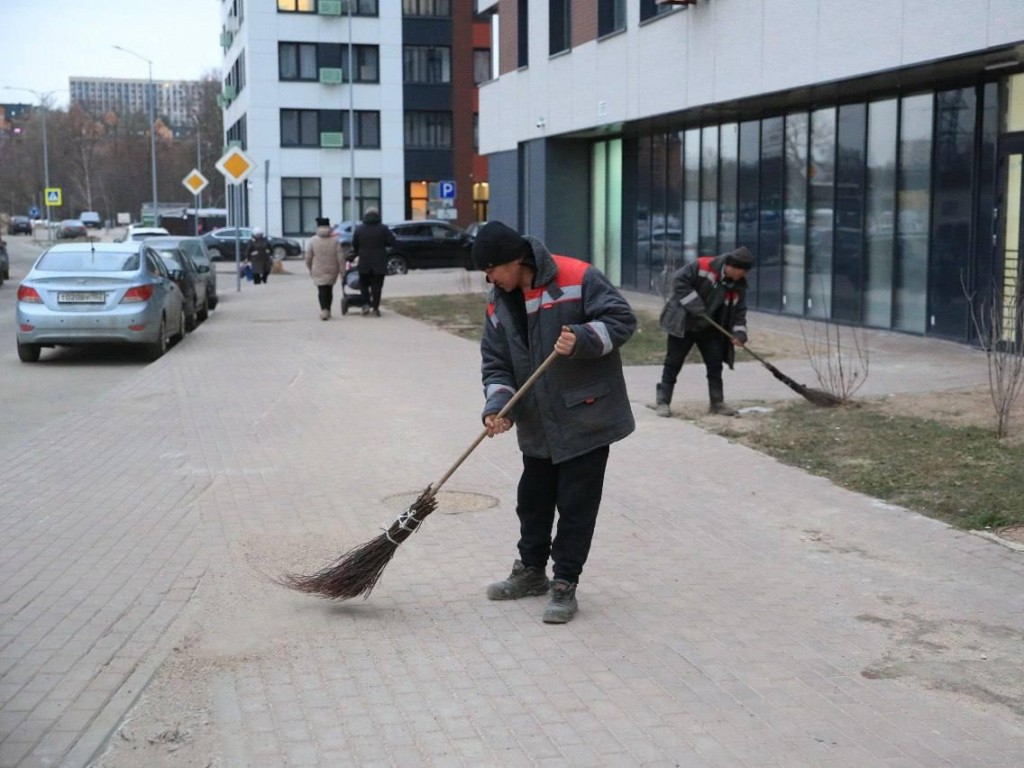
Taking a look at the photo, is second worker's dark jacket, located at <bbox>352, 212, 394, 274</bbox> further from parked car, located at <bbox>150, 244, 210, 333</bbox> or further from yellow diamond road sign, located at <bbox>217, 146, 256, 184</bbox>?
yellow diamond road sign, located at <bbox>217, 146, 256, 184</bbox>

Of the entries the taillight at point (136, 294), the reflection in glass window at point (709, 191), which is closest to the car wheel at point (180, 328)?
the taillight at point (136, 294)

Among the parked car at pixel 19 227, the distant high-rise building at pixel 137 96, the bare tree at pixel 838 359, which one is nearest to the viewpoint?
the bare tree at pixel 838 359

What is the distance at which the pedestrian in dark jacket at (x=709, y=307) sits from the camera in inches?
437

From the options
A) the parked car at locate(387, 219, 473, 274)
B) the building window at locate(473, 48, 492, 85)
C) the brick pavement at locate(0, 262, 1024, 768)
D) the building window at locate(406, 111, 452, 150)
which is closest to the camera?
the brick pavement at locate(0, 262, 1024, 768)

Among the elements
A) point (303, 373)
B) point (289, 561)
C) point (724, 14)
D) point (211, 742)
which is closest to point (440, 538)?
point (289, 561)

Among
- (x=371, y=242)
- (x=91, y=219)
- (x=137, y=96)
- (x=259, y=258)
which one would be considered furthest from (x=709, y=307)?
(x=137, y=96)

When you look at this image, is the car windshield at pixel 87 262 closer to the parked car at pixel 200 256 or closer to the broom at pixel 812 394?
the parked car at pixel 200 256

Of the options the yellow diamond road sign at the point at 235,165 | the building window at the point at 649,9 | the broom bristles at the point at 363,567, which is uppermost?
the building window at the point at 649,9

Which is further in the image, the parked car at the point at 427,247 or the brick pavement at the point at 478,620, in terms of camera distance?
the parked car at the point at 427,247

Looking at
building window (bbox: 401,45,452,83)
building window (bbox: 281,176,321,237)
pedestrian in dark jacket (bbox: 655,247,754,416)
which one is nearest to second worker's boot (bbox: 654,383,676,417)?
pedestrian in dark jacket (bbox: 655,247,754,416)

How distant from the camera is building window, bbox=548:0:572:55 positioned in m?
28.5

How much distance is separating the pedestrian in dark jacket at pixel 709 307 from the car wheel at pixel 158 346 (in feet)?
28.1

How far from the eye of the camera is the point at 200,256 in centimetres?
2747

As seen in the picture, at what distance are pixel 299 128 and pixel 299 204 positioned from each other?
11.7 ft
